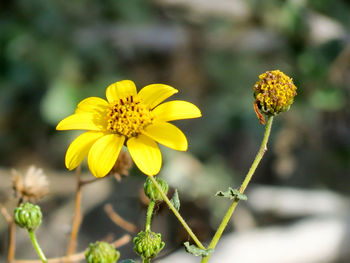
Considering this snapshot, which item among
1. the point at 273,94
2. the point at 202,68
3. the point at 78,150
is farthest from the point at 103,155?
the point at 202,68

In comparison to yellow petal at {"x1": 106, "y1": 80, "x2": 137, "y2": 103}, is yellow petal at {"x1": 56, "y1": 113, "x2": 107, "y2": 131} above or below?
below

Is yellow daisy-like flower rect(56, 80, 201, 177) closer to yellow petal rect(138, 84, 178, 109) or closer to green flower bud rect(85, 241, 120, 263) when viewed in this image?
yellow petal rect(138, 84, 178, 109)

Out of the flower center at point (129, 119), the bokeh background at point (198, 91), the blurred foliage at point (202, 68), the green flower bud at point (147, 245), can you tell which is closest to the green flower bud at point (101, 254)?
the green flower bud at point (147, 245)

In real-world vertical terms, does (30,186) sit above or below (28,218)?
above

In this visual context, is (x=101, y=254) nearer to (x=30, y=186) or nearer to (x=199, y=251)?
(x=199, y=251)

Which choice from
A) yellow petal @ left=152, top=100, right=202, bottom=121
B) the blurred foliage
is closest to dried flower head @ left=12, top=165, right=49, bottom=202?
yellow petal @ left=152, top=100, right=202, bottom=121

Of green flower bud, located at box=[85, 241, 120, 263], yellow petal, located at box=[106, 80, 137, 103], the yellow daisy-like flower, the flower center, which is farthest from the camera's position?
yellow petal, located at box=[106, 80, 137, 103]

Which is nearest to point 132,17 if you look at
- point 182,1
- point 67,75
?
point 182,1
